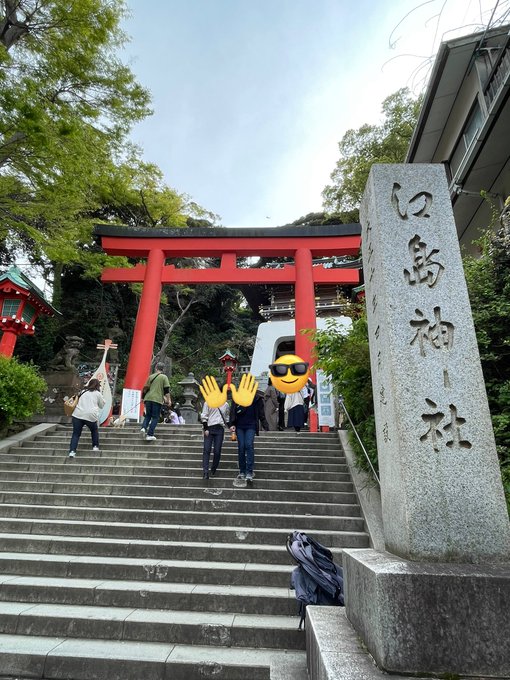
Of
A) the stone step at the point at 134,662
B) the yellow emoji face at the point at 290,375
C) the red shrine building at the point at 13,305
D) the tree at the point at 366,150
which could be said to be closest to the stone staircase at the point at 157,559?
the stone step at the point at 134,662

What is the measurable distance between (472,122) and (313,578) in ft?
35.1

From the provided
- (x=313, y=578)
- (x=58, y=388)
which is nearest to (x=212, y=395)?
(x=313, y=578)

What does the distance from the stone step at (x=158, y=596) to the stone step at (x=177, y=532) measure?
0.72m

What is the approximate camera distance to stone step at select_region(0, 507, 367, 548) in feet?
13.3

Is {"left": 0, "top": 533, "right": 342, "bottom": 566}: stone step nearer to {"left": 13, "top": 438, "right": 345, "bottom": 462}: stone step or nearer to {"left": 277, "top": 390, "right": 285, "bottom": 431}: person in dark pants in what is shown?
{"left": 13, "top": 438, "right": 345, "bottom": 462}: stone step

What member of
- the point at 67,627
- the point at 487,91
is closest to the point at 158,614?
the point at 67,627

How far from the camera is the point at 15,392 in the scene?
290 inches

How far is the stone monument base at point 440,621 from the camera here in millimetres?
1561

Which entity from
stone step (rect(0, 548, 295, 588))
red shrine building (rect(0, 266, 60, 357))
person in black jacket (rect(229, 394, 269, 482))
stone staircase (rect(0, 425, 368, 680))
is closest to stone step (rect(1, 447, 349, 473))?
stone staircase (rect(0, 425, 368, 680))

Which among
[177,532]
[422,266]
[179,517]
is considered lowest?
[177,532]

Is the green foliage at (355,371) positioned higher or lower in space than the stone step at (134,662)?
higher

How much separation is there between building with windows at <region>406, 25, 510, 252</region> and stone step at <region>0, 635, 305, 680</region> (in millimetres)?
7454

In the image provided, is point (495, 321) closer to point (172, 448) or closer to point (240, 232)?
point (172, 448)

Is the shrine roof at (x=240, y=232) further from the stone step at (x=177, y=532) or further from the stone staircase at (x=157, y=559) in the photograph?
the stone step at (x=177, y=532)
